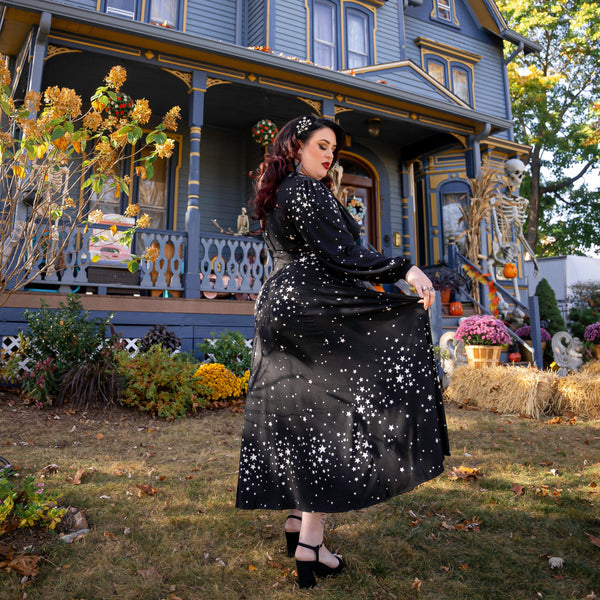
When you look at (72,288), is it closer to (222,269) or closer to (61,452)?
(222,269)

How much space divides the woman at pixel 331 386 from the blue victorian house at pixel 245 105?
209 inches

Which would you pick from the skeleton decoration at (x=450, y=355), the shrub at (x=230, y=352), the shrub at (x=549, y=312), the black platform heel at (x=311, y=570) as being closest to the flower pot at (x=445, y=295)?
the skeleton decoration at (x=450, y=355)

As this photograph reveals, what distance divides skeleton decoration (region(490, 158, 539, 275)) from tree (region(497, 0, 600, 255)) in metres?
8.22

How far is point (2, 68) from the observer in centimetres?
285

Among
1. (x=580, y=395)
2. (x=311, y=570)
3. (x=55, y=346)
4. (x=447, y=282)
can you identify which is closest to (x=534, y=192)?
(x=447, y=282)

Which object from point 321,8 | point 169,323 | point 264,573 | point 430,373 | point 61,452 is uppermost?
point 321,8

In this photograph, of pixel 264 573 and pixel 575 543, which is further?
pixel 575 543

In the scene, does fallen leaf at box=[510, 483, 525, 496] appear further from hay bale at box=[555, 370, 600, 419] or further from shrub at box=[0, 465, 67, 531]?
hay bale at box=[555, 370, 600, 419]

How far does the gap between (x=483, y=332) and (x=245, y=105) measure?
20.7 feet

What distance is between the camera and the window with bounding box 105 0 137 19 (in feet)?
32.1

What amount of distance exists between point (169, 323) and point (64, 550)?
508 cm

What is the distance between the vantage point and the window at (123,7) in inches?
385

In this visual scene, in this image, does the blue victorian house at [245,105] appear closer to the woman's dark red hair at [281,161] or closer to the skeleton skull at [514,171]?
the skeleton skull at [514,171]

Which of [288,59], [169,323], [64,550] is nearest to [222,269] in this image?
[169,323]
